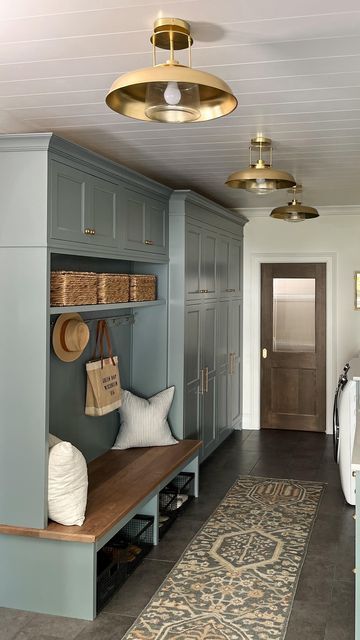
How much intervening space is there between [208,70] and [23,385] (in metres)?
1.70

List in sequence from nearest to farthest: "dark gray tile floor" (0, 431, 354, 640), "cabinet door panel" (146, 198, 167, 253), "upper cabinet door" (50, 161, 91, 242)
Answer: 1. "dark gray tile floor" (0, 431, 354, 640)
2. "upper cabinet door" (50, 161, 91, 242)
3. "cabinet door panel" (146, 198, 167, 253)

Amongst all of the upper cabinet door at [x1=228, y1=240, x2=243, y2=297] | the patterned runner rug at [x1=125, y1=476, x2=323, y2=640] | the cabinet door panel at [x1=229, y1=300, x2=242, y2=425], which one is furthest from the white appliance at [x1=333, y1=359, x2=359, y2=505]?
the upper cabinet door at [x1=228, y1=240, x2=243, y2=297]

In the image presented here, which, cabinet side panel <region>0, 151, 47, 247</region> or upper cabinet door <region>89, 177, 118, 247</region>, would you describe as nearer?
cabinet side panel <region>0, 151, 47, 247</region>

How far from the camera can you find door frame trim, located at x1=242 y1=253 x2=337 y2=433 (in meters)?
7.25

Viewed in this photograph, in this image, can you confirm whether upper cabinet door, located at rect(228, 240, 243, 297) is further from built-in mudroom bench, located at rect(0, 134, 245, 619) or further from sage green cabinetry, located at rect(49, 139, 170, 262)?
sage green cabinetry, located at rect(49, 139, 170, 262)

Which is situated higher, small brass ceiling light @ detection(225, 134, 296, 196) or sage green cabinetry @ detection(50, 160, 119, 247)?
small brass ceiling light @ detection(225, 134, 296, 196)

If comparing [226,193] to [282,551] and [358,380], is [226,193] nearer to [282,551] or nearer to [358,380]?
[358,380]

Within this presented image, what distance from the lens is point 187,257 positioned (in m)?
5.23

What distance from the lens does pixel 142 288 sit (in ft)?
15.4

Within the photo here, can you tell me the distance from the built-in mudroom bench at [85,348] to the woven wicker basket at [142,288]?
72mm

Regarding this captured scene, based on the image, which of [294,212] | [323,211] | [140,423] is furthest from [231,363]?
[140,423]

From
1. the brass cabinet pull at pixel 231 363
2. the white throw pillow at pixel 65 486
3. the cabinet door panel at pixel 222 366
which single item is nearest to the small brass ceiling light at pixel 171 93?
the white throw pillow at pixel 65 486

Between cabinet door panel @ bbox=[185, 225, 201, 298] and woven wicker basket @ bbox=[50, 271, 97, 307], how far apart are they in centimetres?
162

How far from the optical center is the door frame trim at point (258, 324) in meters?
7.25
